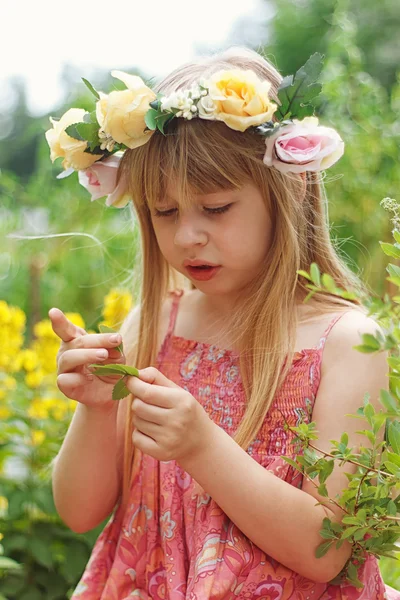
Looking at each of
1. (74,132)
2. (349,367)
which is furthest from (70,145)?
(349,367)

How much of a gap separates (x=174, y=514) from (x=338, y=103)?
5.57 ft

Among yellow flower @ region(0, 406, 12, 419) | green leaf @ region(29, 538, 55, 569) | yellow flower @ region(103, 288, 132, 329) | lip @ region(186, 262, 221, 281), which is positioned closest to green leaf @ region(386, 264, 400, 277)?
lip @ region(186, 262, 221, 281)

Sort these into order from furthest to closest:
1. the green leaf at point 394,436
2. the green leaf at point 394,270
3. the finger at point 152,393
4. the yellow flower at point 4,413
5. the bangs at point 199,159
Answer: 1. the yellow flower at point 4,413
2. the bangs at point 199,159
3. the finger at point 152,393
4. the green leaf at point 394,436
5. the green leaf at point 394,270

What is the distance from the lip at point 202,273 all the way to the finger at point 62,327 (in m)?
0.21

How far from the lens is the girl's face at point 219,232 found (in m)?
1.20

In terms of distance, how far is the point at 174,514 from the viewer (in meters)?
1.28

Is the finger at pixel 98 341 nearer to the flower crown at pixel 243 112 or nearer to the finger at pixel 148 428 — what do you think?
the finger at pixel 148 428

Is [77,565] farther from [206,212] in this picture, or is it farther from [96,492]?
[206,212]

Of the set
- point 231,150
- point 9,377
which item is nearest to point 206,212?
point 231,150

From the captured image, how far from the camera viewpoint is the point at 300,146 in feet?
3.88

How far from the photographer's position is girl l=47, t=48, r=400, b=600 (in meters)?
1.13

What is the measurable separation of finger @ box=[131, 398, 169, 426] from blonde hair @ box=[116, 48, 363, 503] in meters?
0.19

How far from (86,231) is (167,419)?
8.49 ft

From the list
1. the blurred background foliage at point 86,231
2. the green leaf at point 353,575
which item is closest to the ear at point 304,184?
the blurred background foliage at point 86,231
